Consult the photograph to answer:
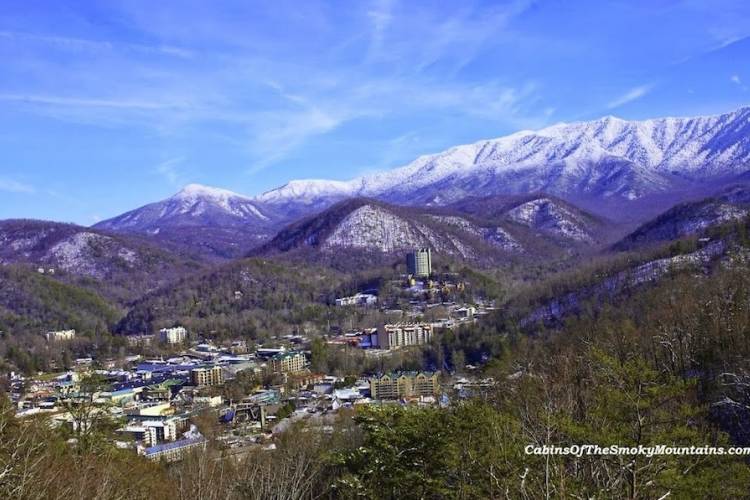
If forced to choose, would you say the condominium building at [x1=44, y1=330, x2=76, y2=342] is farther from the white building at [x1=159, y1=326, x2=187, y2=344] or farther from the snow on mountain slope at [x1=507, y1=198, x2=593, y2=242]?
the snow on mountain slope at [x1=507, y1=198, x2=593, y2=242]

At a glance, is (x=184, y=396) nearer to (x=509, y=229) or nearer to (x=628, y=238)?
(x=628, y=238)

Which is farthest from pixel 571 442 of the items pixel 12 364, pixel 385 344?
pixel 12 364

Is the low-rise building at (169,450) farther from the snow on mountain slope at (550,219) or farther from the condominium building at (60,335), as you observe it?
the snow on mountain slope at (550,219)

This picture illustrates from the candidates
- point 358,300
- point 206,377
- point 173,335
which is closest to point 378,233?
point 358,300

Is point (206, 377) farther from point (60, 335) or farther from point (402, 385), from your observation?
point (60, 335)

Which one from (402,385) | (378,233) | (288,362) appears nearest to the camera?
(402,385)

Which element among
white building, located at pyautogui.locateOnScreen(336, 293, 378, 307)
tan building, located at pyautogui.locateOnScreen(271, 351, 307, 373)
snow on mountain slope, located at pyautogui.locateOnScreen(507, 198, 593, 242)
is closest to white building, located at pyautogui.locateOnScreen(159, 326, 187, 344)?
white building, located at pyautogui.locateOnScreen(336, 293, 378, 307)
